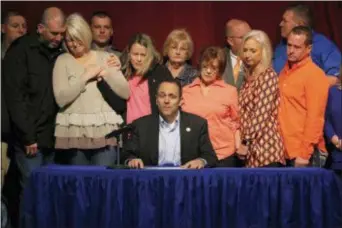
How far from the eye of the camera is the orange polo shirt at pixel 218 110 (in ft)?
21.1

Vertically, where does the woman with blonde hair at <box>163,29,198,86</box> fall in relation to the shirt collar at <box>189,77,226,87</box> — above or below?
above

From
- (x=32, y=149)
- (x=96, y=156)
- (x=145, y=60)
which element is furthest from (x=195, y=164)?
(x=32, y=149)

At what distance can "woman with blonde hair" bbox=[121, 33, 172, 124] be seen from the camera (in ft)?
21.5

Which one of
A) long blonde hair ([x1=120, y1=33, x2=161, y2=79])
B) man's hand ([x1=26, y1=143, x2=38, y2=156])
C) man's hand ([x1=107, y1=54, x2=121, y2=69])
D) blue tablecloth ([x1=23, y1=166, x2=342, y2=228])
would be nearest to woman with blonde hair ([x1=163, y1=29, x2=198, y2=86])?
long blonde hair ([x1=120, y1=33, x2=161, y2=79])

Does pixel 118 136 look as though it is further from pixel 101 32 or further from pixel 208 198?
pixel 101 32

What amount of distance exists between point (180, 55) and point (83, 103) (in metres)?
0.81

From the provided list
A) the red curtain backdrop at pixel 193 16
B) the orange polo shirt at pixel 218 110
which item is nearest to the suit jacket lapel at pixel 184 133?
the orange polo shirt at pixel 218 110

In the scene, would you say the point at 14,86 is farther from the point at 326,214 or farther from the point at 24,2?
the point at 326,214

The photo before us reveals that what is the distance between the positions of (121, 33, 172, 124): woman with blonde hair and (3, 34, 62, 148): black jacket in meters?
0.58

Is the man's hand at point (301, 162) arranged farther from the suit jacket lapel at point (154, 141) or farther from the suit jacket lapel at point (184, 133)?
the suit jacket lapel at point (154, 141)

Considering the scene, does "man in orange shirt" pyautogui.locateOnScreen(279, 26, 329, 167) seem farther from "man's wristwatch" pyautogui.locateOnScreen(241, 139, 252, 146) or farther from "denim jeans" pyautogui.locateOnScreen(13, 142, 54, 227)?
"denim jeans" pyautogui.locateOnScreen(13, 142, 54, 227)

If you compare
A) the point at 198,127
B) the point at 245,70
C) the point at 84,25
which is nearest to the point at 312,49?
the point at 245,70

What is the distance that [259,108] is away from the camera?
20.8ft

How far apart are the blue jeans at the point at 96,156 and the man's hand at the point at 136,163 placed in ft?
1.32
